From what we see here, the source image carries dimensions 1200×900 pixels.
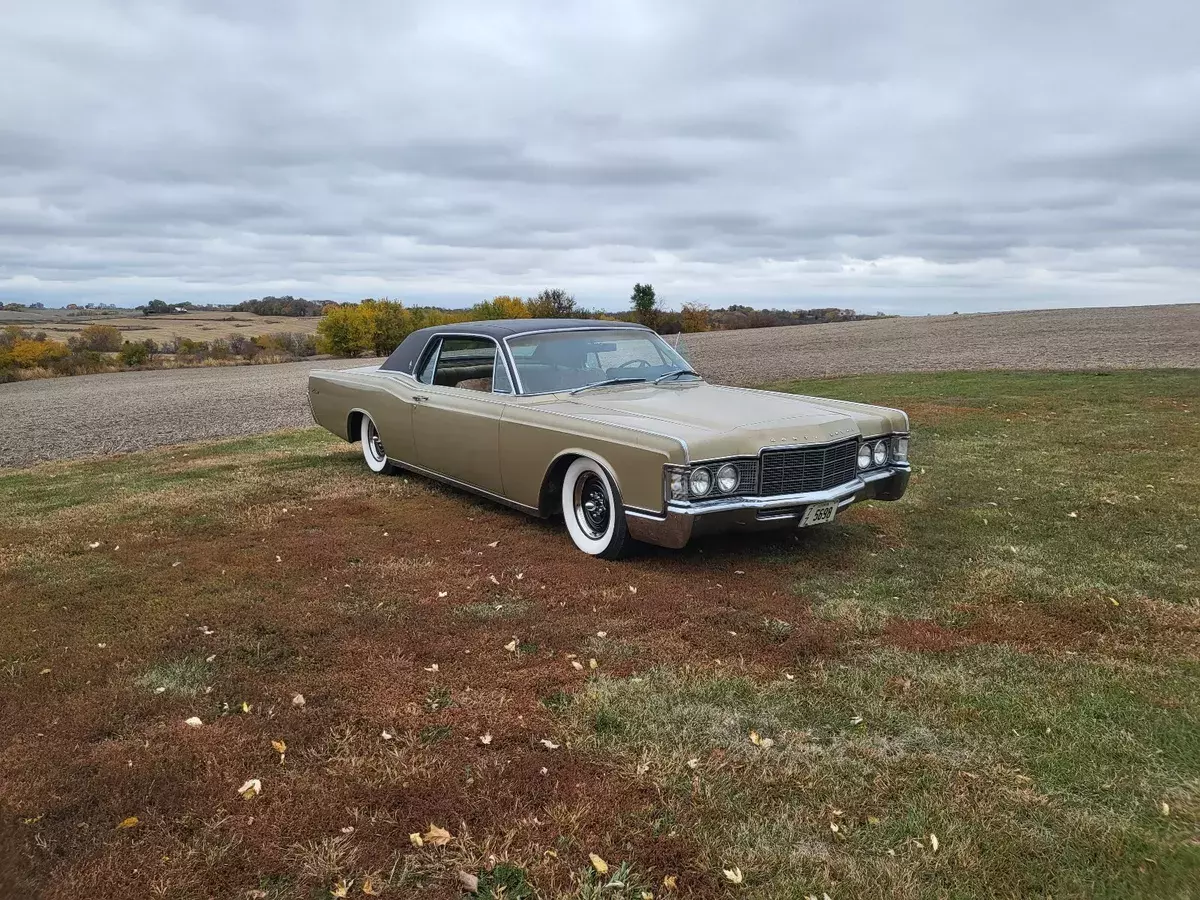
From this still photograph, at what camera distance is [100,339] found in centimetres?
3903

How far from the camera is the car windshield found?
5.78 meters

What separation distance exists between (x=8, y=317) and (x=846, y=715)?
201 feet

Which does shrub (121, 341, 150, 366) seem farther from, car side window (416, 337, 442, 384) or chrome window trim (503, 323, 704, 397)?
chrome window trim (503, 323, 704, 397)

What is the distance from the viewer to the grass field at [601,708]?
232cm

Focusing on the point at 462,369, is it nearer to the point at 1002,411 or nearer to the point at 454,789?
the point at 454,789

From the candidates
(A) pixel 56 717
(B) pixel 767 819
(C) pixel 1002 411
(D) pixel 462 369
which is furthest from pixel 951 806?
(C) pixel 1002 411

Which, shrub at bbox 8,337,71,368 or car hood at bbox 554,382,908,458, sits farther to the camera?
shrub at bbox 8,337,71,368

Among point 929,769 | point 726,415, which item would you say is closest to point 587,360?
point 726,415

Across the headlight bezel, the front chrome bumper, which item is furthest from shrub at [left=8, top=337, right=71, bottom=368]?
the headlight bezel

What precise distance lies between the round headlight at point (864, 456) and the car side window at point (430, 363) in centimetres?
338

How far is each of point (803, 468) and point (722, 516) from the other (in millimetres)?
592

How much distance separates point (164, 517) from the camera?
6.22 meters

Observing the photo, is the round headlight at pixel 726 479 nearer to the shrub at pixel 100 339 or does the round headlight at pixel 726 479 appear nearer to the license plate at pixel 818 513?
the license plate at pixel 818 513

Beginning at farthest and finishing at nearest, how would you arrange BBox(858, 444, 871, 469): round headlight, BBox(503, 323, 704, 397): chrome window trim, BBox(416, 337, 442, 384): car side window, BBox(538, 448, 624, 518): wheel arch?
BBox(416, 337, 442, 384): car side window < BBox(503, 323, 704, 397): chrome window trim < BBox(858, 444, 871, 469): round headlight < BBox(538, 448, 624, 518): wheel arch
